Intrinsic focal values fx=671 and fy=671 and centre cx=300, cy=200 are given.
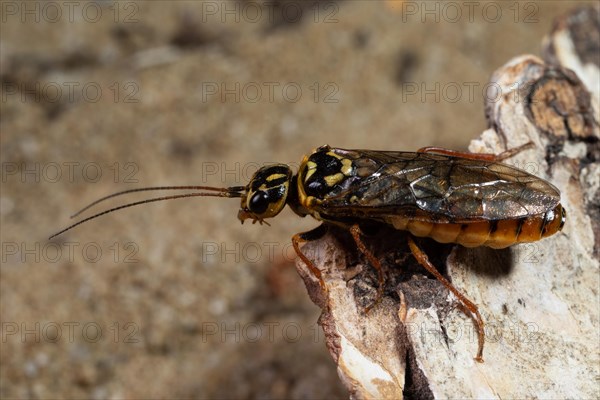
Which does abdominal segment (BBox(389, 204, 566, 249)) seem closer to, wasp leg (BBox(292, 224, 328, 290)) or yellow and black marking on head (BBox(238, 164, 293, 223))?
wasp leg (BBox(292, 224, 328, 290))

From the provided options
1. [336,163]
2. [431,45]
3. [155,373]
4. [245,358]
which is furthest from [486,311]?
[431,45]

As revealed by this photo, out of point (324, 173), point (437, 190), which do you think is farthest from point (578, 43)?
point (324, 173)

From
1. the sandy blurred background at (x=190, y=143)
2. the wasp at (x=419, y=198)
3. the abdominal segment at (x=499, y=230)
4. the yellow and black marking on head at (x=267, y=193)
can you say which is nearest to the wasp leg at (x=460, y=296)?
the wasp at (x=419, y=198)

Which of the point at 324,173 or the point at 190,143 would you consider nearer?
the point at 324,173

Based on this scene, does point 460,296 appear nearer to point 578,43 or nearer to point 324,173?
point 324,173

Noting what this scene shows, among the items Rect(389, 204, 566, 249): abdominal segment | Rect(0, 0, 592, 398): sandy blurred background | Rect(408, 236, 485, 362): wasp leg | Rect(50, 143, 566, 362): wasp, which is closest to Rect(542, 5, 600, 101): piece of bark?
Rect(50, 143, 566, 362): wasp

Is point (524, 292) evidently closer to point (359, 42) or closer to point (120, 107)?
point (359, 42)

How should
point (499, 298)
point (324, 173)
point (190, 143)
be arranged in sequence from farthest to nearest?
point (190, 143) < point (324, 173) < point (499, 298)
